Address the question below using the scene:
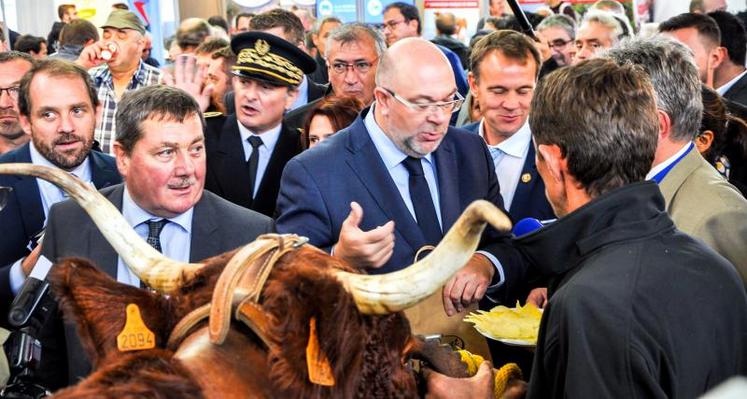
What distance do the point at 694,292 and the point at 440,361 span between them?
29.8 inches

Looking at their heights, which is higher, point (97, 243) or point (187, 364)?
point (187, 364)

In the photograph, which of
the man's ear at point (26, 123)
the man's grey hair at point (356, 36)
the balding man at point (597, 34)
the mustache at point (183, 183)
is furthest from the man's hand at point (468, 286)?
the balding man at point (597, 34)

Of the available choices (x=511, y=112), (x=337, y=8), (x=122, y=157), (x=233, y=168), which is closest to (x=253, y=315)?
(x=122, y=157)

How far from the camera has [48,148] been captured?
490cm

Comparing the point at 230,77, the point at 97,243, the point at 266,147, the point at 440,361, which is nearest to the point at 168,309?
the point at 440,361

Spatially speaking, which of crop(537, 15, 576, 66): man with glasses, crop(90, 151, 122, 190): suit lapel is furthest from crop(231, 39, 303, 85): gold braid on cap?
crop(537, 15, 576, 66): man with glasses

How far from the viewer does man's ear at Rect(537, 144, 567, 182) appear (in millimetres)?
2881

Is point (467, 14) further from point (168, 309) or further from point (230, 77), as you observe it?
point (168, 309)

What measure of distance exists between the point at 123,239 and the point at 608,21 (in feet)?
22.4

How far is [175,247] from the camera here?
3869mm

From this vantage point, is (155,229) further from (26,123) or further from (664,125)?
(664,125)

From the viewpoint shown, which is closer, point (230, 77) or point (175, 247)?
point (175, 247)

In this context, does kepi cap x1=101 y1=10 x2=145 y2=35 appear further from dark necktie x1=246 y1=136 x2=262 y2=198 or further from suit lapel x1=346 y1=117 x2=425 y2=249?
suit lapel x1=346 y1=117 x2=425 y2=249

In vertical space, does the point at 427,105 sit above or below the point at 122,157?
above
